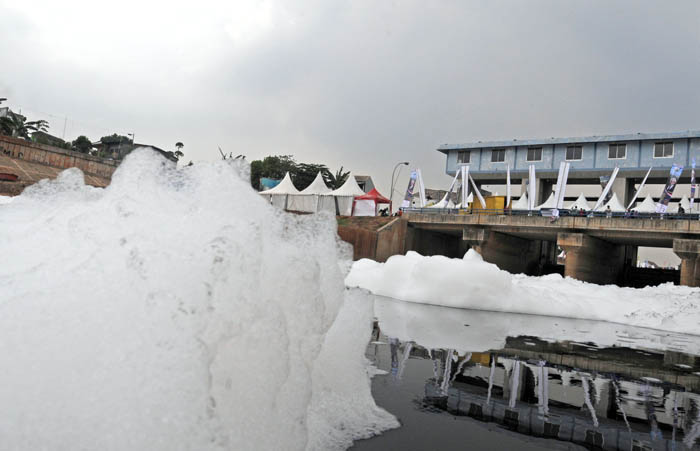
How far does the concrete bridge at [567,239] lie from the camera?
1893 cm

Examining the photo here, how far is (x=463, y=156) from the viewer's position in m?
36.7

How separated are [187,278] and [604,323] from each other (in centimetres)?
985

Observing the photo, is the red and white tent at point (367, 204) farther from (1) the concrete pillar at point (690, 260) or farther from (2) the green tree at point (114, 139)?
(2) the green tree at point (114, 139)

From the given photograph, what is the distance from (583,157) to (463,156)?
26.7ft

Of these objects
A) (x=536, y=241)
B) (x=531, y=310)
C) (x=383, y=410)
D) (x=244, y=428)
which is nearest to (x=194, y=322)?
(x=244, y=428)

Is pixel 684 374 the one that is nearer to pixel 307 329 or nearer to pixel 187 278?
pixel 307 329

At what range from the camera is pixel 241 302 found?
1.66 meters

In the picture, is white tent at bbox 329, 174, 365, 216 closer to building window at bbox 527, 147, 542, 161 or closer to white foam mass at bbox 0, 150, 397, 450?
building window at bbox 527, 147, 542, 161

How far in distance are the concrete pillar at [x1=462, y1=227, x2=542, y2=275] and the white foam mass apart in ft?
71.3

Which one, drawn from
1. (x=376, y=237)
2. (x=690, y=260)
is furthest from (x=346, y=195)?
(x=690, y=260)

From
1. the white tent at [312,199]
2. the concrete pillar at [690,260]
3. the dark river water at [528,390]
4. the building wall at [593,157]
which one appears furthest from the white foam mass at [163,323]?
the building wall at [593,157]

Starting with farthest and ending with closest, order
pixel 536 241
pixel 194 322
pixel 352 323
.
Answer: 1. pixel 536 241
2. pixel 352 323
3. pixel 194 322

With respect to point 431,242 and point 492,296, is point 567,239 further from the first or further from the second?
point 492,296

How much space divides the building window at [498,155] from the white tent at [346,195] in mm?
10640
